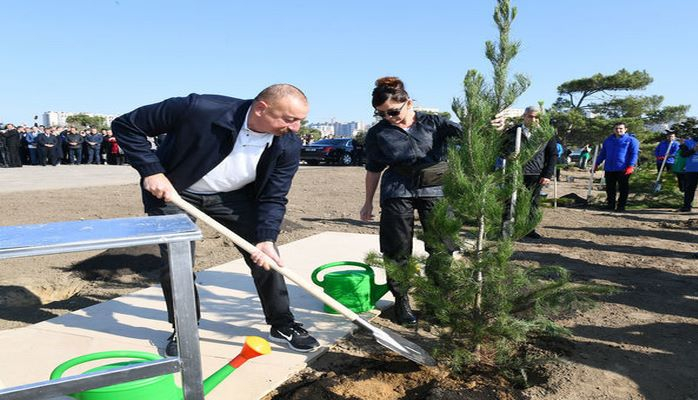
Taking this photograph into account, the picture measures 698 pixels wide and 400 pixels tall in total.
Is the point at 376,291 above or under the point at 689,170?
under

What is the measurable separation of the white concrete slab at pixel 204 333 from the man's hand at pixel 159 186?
38.9 inches

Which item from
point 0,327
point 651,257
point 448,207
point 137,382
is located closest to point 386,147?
point 448,207

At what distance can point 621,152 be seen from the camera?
9.65 metres

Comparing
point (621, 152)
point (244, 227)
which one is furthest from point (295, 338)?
point (621, 152)

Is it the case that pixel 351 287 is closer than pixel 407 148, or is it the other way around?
pixel 407 148

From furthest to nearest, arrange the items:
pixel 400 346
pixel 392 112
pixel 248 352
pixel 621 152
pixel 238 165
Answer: pixel 621 152 < pixel 392 112 < pixel 238 165 < pixel 400 346 < pixel 248 352

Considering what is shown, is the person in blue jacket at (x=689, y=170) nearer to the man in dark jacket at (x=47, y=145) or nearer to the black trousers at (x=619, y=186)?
the black trousers at (x=619, y=186)

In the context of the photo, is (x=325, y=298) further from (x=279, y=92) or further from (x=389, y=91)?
(x=389, y=91)

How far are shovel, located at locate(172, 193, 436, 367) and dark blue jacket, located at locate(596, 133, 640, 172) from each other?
844 cm

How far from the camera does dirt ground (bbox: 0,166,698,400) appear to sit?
2666mm

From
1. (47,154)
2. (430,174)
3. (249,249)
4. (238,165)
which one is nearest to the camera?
(249,249)

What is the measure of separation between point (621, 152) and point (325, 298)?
8860mm

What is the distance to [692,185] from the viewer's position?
10.5 m

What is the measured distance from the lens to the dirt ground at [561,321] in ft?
8.75
